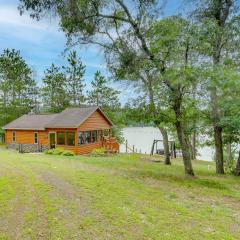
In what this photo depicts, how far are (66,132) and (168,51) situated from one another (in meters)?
18.4

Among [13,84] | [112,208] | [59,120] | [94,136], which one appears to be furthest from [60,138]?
[112,208]

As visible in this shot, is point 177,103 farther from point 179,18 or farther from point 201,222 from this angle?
point 201,222

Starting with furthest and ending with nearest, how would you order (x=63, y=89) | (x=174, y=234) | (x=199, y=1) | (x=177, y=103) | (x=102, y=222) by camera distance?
1. (x=63, y=89)
2. (x=199, y=1)
3. (x=177, y=103)
4. (x=102, y=222)
5. (x=174, y=234)

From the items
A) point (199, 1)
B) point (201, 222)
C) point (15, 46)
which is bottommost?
point (201, 222)

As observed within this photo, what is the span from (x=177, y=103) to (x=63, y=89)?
113 ft

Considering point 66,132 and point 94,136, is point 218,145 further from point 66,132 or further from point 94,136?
point 94,136

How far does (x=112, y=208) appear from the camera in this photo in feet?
30.1

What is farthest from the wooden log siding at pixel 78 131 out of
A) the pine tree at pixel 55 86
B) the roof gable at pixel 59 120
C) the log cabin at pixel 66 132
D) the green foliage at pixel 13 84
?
the pine tree at pixel 55 86

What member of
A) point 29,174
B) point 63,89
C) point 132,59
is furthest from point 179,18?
point 63,89

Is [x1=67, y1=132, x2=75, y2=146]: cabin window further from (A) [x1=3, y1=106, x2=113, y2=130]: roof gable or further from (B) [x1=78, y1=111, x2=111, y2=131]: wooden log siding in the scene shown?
(B) [x1=78, y1=111, x2=111, y2=131]: wooden log siding

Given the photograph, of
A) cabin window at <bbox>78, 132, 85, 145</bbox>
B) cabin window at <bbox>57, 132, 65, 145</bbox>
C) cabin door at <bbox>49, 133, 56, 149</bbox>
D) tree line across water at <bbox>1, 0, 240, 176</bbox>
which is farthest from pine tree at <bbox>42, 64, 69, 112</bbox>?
tree line across water at <bbox>1, 0, 240, 176</bbox>

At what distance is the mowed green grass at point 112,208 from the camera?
743 cm

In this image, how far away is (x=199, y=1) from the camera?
18.2 metres

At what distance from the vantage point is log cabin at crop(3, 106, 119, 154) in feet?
101
